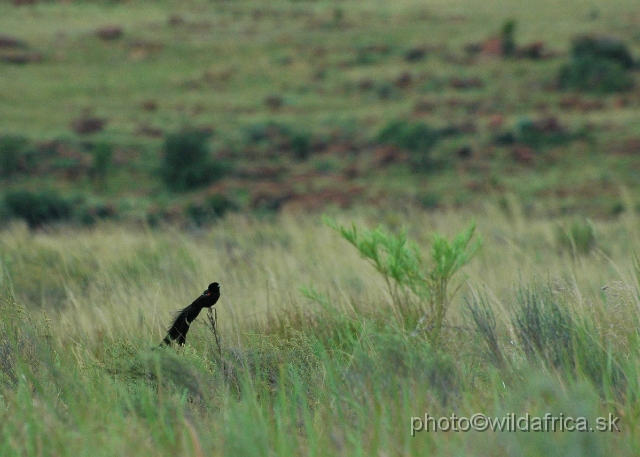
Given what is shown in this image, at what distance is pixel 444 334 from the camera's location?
11.9ft

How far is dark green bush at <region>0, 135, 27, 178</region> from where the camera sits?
31.7m

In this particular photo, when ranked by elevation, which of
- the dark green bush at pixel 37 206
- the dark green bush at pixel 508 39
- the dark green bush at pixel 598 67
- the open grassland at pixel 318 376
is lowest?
the dark green bush at pixel 37 206

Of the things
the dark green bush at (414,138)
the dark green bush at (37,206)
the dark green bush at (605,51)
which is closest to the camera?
the dark green bush at (37,206)

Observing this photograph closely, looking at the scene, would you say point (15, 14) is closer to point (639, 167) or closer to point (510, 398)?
point (639, 167)

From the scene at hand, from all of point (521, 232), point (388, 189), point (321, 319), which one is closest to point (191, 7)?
point (388, 189)

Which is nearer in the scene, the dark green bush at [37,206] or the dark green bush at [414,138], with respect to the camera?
the dark green bush at [37,206]

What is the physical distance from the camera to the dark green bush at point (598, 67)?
132ft

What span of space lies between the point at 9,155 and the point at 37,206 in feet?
38.9

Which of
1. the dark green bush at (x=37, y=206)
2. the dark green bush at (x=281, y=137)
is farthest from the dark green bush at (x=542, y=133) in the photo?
the dark green bush at (x=37, y=206)

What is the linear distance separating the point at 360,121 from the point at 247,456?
35.9 m

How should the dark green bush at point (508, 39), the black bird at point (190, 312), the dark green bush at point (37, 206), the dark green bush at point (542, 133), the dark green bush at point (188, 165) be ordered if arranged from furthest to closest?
the dark green bush at point (508, 39) → the dark green bush at point (542, 133) → the dark green bush at point (188, 165) → the dark green bush at point (37, 206) → the black bird at point (190, 312)

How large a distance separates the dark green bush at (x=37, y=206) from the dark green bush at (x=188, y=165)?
332 inches

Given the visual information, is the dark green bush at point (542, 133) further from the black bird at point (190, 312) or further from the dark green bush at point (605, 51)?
the black bird at point (190, 312)

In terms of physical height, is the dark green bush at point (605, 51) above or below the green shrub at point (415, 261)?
below
